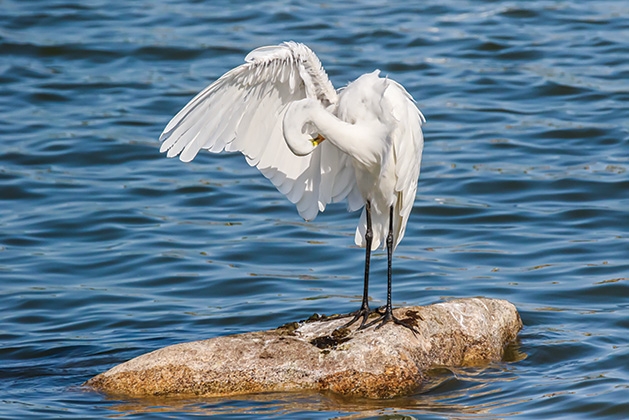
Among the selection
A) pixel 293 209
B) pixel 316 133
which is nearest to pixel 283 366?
pixel 316 133

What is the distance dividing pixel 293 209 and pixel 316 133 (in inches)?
157

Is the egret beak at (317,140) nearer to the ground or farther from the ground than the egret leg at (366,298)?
farther from the ground

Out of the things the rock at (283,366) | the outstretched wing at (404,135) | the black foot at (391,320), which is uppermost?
the outstretched wing at (404,135)

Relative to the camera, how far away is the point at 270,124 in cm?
807

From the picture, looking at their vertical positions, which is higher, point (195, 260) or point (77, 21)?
point (77, 21)

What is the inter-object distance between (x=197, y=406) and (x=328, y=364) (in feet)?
2.89

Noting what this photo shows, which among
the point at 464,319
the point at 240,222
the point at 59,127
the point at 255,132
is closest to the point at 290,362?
the point at 464,319

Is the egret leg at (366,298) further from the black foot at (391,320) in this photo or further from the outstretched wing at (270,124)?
the outstretched wing at (270,124)

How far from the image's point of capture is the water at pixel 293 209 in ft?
25.7

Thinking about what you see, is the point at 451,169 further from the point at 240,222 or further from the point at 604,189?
the point at 240,222

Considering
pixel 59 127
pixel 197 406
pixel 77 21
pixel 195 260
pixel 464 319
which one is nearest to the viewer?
pixel 197 406

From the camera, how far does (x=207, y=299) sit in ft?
31.3

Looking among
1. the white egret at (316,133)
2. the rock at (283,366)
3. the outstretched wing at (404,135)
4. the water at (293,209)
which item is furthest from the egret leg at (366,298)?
the water at (293,209)

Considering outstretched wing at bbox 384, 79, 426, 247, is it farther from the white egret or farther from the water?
the water
